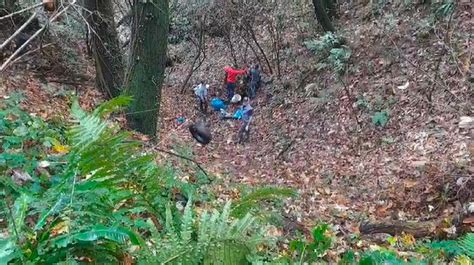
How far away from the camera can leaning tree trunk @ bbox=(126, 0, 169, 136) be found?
7.27 m

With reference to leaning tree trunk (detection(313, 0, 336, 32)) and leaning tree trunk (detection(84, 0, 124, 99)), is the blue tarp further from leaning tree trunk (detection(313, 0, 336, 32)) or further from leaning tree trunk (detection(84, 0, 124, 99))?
leaning tree trunk (detection(84, 0, 124, 99))

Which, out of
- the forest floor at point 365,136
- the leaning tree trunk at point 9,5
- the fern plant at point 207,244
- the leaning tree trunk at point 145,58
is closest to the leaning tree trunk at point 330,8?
the forest floor at point 365,136

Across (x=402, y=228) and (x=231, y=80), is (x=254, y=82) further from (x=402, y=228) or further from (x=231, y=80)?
(x=402, y=228)

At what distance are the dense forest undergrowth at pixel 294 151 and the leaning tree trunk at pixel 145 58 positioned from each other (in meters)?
0.36

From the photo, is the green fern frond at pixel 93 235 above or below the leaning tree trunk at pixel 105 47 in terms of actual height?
below

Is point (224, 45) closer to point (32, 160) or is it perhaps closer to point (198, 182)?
point (198, 182)

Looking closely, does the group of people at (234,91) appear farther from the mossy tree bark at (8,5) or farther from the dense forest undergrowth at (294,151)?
the mossy tree bark at (8,5)

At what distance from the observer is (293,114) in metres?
11.3

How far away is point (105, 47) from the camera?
7.46 m

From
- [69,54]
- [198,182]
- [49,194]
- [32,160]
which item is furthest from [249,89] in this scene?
[49,194]

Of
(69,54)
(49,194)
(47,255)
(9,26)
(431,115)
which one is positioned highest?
(9,26)

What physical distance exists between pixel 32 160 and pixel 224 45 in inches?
561

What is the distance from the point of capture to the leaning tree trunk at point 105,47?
24.0ft

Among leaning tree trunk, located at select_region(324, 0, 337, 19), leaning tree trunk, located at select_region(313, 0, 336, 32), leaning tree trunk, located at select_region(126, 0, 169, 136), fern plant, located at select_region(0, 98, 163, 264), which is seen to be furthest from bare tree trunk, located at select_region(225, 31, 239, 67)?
fern plant, located at select_region(0, 98, 163, 264)
